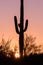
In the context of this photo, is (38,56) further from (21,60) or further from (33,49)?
(33,49)

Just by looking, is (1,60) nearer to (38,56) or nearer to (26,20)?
(38,56)

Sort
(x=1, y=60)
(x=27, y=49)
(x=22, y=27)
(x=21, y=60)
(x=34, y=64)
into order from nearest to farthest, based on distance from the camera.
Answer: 1. (x=34, y=64)
2. (x=21, y=60)
3. (x=1, y=60)
4. (x=22, y=27)
5. (x=27, y=49)

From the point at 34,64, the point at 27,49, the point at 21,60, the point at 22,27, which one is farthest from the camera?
the point at 27,49

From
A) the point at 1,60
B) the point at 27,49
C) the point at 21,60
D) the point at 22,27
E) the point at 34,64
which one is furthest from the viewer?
the point at 27,49

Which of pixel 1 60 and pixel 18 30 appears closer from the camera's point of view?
pixel 1 60

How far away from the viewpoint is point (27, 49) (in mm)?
25641

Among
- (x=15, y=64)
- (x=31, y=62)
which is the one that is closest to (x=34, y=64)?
(x=31, y=62)

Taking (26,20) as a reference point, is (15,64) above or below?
below

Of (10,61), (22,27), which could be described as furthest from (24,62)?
(22,27)

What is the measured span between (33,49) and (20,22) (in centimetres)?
1062

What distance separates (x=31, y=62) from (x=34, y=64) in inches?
11.0

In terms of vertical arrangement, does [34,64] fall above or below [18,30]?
below

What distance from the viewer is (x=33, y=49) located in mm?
25922

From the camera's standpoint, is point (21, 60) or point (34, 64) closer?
point (34, 64)
